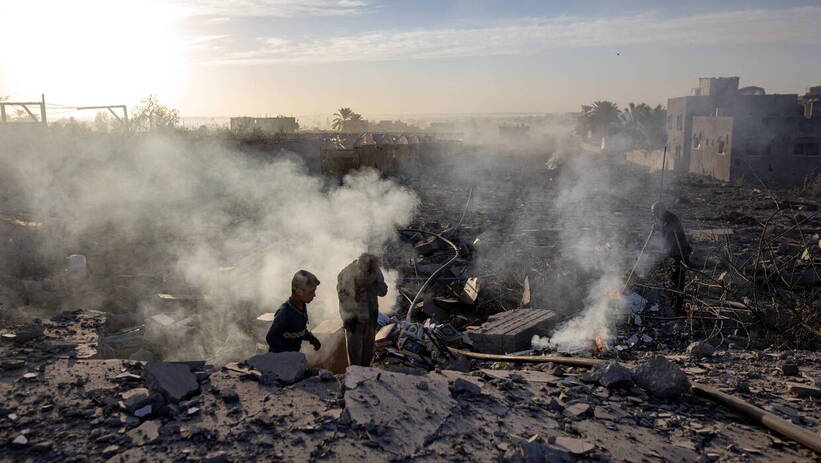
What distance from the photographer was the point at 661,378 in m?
3.79

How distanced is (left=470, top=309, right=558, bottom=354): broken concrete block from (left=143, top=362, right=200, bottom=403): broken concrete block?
313cm

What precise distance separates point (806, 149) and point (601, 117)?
26.2 meters

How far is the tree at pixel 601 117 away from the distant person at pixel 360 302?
158ft

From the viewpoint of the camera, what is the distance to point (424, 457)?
9.90 ft

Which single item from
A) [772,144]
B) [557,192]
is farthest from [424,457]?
[772,144]

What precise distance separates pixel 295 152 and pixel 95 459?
13.1 meters

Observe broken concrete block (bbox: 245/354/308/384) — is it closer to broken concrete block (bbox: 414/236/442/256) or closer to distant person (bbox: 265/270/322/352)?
distant person (bbox: 265/270/322/352)

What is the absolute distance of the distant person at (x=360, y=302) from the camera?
4.70m

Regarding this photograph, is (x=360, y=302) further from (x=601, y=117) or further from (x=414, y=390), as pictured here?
(x=601, y=117)

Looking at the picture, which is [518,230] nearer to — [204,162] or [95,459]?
[204,162]

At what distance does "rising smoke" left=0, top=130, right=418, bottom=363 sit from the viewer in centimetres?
759

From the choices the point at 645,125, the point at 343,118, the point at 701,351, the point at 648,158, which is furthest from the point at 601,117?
the point at 701,351

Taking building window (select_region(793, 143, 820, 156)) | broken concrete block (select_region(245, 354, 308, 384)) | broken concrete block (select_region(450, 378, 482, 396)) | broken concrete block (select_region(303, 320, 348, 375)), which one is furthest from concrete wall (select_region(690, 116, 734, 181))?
broken concrete block (select_region(245, 354, 308, 384))

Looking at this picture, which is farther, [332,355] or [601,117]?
[601,117]
